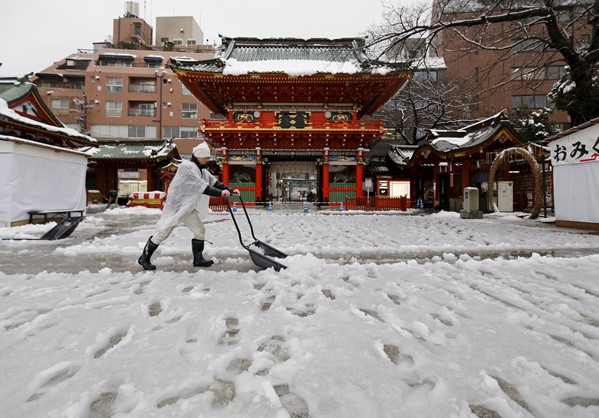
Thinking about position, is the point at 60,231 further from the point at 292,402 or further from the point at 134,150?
the point at 134,150

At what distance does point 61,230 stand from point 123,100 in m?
34.0

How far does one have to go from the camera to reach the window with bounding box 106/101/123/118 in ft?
115

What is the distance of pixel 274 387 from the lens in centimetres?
163

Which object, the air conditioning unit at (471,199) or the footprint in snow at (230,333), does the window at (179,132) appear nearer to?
the air conditioning unit at (471,199)

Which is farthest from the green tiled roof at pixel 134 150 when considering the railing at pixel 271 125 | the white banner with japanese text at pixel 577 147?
the white banner with japanese text at pixel 577 147

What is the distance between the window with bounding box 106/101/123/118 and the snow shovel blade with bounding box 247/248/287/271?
124ft

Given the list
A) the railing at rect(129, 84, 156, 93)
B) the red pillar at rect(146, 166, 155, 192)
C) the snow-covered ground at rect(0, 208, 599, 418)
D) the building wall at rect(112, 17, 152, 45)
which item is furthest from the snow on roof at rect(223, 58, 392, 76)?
the building wall at rect(112, 17, 152, 45)

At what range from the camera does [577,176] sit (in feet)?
29.2

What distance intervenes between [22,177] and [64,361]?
1025cm

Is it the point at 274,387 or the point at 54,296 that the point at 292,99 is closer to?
the point at 54,296

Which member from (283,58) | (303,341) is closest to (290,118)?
(283,58)

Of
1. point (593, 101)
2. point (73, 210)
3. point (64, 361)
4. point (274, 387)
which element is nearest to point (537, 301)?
→ point (274, 387)

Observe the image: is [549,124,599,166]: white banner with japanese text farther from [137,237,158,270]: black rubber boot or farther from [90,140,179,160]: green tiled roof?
[90,140,179,160]: green tiled roof

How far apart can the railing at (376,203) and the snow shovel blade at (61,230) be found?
45.8 ft
